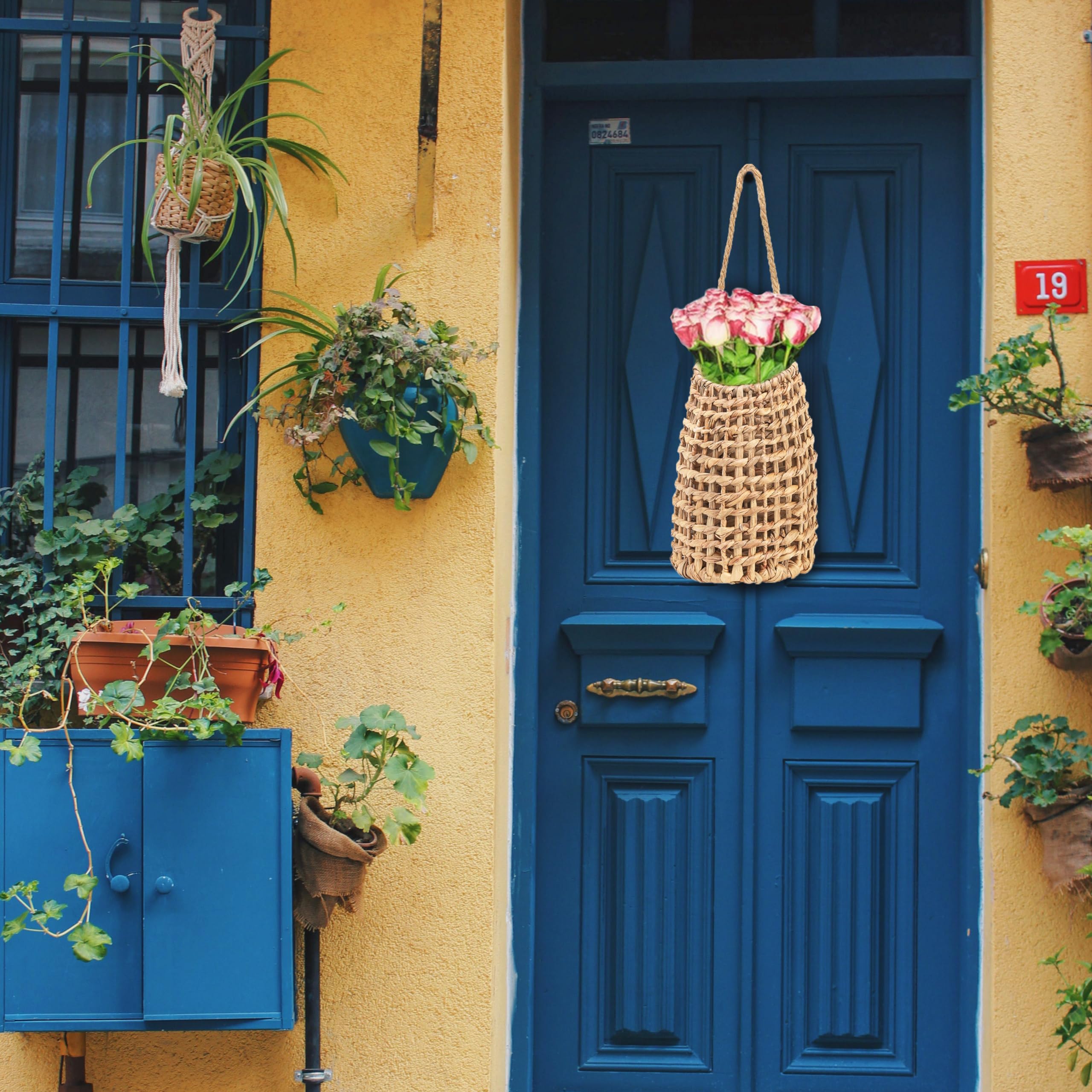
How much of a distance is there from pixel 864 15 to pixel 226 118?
70.6 inches

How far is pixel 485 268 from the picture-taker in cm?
299

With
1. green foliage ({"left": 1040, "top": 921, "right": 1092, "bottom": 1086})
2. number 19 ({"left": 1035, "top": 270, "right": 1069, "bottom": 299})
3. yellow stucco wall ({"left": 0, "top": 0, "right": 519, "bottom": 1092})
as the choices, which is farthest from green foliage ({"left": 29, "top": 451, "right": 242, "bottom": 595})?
green foliage ({"left": 1040, "top": 921, "right": 1092, "bottom": 1086})

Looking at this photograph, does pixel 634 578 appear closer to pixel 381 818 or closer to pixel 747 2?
pixel 381 818

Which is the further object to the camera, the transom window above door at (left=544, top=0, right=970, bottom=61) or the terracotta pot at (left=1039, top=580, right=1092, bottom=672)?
the transom window above door at (left=544, top=0, right=970, bottom=61)

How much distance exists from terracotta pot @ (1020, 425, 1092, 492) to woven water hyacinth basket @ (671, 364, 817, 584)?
523 mm

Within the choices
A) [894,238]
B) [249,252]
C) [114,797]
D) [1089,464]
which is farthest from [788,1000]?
[249,252]

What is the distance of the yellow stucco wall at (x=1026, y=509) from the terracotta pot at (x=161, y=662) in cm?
184

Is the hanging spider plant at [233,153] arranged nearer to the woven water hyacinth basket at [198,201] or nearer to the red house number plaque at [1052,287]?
the woven water hyacinth basket at [198,201]

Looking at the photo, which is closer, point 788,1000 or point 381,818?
point 381,818

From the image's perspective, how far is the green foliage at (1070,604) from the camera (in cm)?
254

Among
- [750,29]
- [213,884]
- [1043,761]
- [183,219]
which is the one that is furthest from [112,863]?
[750,29]

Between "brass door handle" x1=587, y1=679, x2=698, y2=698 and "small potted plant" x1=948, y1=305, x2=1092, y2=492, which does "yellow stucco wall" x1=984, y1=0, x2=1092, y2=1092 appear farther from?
"brass door handle" x1=587, y1=679, x2=698, y2=698

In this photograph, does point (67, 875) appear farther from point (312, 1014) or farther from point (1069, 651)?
point (1069, 651)

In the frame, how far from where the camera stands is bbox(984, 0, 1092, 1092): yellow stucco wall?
9.38 ft
